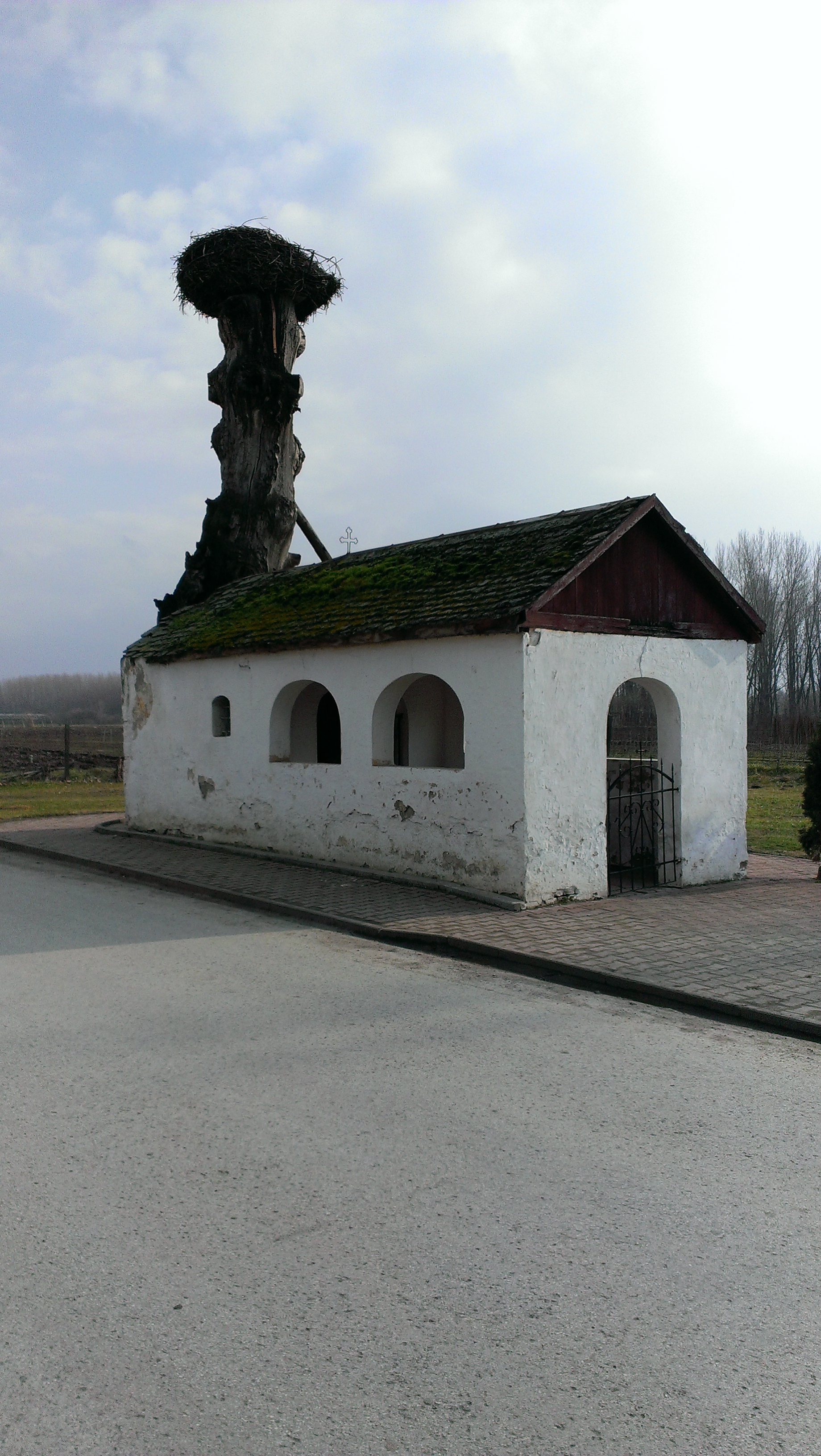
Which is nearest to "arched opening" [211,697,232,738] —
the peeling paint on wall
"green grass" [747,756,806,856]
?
the peeling paint on wall

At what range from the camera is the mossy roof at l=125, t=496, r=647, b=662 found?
35.0 ft

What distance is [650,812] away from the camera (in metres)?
12.2

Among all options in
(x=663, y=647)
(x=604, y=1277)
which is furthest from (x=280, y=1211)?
(x=663, y=647)

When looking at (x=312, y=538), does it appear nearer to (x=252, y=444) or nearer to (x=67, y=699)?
(x=252, y=444)

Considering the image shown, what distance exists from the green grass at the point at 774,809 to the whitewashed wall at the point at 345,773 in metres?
5.83

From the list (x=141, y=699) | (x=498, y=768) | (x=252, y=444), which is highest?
(x=252, y=444)

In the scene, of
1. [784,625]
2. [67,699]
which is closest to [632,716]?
[784,625]

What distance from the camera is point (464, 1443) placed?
264 cm

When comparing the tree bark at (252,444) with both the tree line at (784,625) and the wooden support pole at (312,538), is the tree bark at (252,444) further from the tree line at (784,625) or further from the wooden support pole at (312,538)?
the tree line at (784,625)

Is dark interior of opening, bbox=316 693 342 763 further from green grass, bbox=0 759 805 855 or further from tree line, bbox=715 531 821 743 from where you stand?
tree line, bbox=715 531 821 743

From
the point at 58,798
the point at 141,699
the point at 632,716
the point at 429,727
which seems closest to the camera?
the point at 429,727

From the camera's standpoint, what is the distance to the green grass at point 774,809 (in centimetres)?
1542

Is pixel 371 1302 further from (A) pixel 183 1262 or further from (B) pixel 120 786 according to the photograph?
(B) pixel 120 786

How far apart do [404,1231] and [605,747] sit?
7318 millimetres
